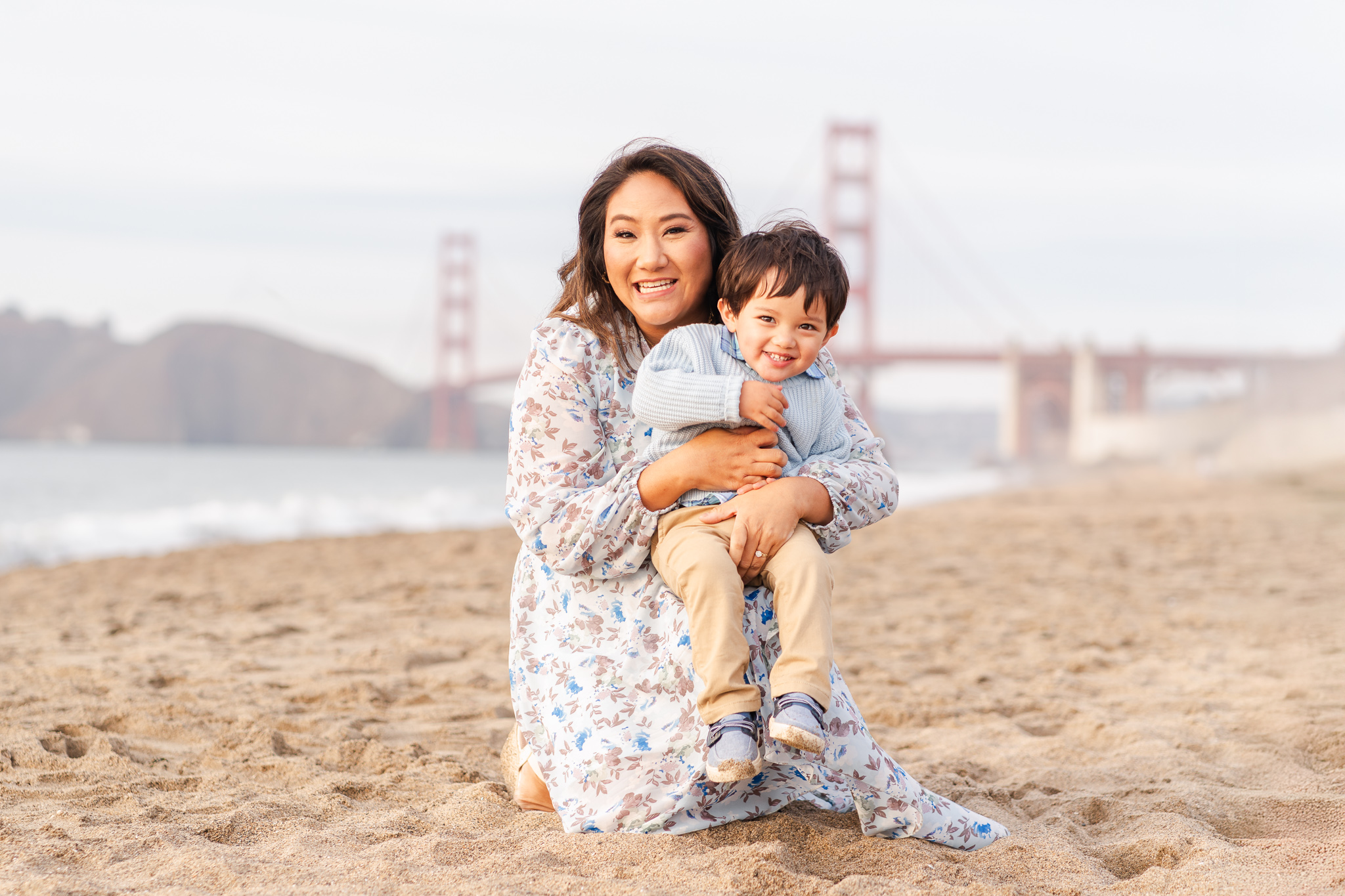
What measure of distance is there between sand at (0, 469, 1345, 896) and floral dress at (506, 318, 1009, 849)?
5 centimetres

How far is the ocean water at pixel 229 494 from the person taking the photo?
9.29 meters

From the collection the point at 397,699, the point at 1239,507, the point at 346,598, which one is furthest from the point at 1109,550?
the point at 397,699

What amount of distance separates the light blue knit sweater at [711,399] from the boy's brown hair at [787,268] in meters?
0.08

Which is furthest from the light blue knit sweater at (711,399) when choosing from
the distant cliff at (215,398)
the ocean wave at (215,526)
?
the distant cliff at (215,398)

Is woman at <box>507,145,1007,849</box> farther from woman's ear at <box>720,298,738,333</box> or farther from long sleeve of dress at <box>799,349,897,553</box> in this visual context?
woman's ear at <box>720,298,738,333</box>

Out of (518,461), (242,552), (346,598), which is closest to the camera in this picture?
(518,461)

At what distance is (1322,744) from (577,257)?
5.63 ft

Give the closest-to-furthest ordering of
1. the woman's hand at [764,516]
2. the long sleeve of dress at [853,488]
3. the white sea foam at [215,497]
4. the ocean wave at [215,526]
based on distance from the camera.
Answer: the woman's hand at [764,516], the long sleeve of dress at [853,488], the ocean wave at [215,526], the white sea foam at [215,497]

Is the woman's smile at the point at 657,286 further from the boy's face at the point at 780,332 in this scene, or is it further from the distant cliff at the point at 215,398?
the distant cliff at the point at 215,398

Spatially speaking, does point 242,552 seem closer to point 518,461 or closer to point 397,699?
point 397,699

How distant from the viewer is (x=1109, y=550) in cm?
583

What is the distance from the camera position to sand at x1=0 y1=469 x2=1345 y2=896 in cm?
149

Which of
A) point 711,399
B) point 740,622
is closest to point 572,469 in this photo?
point 711,399

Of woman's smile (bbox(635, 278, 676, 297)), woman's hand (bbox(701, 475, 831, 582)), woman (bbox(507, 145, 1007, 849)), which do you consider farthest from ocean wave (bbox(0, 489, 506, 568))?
woman's hand (bbox(701, 475, 831, 582))
